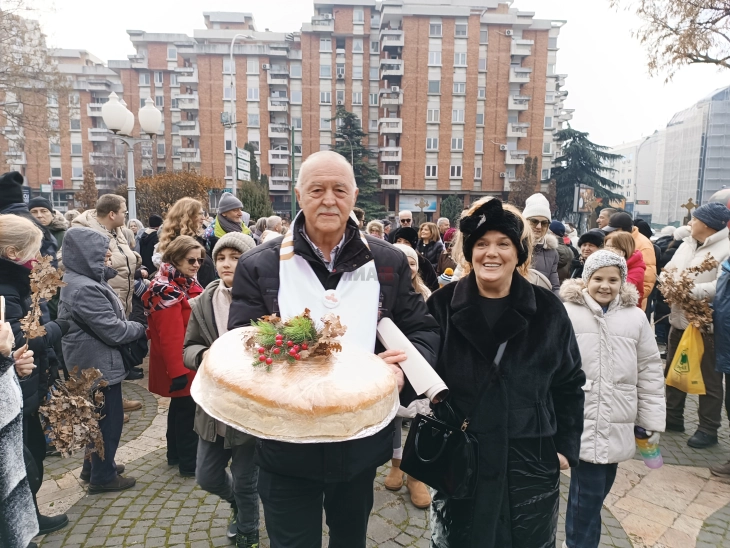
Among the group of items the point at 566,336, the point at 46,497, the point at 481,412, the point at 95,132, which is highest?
the point at 95,132

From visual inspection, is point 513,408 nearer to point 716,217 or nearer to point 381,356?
point 381,356

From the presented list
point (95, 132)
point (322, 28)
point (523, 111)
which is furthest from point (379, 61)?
point (95, 132)

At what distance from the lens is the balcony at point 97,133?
5616 centimetres

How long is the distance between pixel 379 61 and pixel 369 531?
56.8 metres

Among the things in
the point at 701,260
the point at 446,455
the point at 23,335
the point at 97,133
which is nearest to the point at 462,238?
the point at 446,455

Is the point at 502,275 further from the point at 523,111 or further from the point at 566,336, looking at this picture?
the point at 523,111

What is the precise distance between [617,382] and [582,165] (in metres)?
53.6

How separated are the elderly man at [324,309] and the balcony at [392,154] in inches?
2008

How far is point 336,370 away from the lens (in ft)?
5.60

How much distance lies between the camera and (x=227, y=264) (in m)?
3.59

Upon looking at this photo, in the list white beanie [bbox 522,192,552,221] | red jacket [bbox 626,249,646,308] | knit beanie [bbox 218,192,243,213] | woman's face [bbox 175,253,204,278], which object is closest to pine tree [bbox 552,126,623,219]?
red jacket [bbox 626,249,646,308]

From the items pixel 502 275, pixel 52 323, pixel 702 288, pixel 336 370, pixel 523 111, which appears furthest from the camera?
pixel 523 111

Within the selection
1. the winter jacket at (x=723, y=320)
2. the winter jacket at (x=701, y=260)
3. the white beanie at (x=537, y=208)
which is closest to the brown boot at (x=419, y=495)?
the white beanie at (x=537, y=208)

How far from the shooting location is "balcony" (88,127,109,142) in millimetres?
56156
